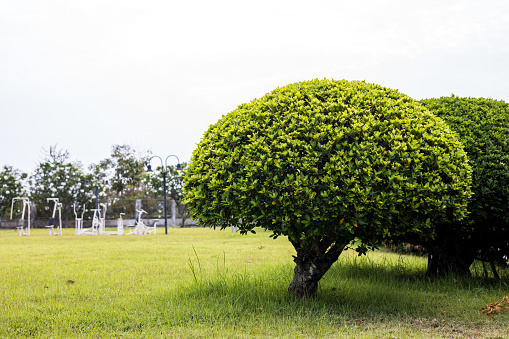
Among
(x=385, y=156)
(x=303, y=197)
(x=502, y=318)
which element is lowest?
(x=502, y=318)

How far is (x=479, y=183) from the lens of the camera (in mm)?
5141

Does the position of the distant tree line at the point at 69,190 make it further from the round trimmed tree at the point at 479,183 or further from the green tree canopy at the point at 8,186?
the round trimmed tree at the point at 479,183

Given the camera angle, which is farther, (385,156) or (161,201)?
(161,201)

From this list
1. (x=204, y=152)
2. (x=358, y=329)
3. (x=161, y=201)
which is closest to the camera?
(x=358, y=329)

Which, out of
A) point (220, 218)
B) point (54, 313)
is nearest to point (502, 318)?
point (220, 218)

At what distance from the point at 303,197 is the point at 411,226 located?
1.29 m

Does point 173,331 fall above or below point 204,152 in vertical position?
below

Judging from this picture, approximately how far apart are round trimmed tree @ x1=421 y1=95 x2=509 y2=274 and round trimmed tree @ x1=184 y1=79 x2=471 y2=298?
2.98 feet

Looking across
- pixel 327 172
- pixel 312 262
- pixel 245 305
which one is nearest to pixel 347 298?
pixel 312 262

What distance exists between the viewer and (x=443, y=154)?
4.09 m

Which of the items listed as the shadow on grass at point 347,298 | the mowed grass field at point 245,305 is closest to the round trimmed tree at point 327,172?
the shadow on grass at point 347,298

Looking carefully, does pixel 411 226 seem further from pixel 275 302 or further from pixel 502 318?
pixel 275 302

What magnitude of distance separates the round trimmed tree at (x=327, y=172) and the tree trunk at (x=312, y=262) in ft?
0.04

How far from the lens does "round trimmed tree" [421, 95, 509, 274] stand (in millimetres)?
5141
